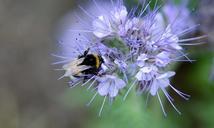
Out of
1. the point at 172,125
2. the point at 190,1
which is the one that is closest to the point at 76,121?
the point at 172,125

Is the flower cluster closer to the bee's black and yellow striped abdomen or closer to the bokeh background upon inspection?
the bee's black and yellow striped abdomen

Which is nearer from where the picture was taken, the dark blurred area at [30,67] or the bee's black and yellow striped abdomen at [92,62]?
the bee's black and yellow striped abdomen at [92,62]

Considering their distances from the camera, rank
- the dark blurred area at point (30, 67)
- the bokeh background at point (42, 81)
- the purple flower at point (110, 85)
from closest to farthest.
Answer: the purple flower at point (110, 85)
the bokeh background at point (42, 81)
the dark blurred area at point (30, 67)

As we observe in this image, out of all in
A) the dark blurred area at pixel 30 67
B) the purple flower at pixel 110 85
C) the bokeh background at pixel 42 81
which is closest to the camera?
the purple flower at pixel 110 85

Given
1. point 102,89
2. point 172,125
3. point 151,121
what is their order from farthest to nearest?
point 172,125 < point 151,121 < point 102,89

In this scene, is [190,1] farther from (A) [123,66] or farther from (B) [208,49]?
(A) [123,66]

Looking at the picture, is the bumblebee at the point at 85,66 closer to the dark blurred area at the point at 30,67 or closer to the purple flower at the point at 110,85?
the purple flower at the point at 110,85

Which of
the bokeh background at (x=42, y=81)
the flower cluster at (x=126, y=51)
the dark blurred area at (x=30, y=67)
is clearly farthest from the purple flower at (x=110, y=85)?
the dark blurred area at (x=30, y=67)
